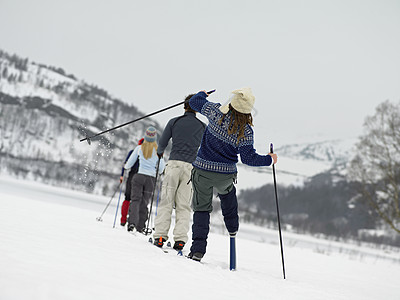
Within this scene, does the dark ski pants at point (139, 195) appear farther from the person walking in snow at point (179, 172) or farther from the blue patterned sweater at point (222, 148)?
the blue patterned sweater at point (222, 148)

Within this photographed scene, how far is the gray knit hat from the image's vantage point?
6.33 meters

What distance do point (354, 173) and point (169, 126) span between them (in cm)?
1465

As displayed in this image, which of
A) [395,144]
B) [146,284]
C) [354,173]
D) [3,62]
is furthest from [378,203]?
[3,62]

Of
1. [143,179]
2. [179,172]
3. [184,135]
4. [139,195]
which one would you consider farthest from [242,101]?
[139,195]

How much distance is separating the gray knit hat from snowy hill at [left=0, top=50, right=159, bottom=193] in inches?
26.7

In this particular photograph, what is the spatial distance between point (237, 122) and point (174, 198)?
1.71 m

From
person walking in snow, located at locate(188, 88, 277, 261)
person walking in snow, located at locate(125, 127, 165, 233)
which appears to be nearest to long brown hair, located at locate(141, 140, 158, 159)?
person walking in snow, located at locate(125, 127, 165, 233)

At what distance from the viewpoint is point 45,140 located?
322 feet

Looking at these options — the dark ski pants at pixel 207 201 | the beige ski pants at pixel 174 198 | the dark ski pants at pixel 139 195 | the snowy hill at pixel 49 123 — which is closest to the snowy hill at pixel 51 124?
the snowy hill at pixel 49 123

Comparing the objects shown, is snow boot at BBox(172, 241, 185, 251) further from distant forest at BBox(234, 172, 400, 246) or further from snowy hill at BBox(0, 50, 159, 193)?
distant forest at BBox(234, 172, 400, 246)

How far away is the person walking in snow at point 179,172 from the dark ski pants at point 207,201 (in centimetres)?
69

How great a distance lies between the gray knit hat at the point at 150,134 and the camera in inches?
249

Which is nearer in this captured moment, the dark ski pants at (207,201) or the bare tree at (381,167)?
the dark ski pants at (207,201)

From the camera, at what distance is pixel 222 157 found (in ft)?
13.1
